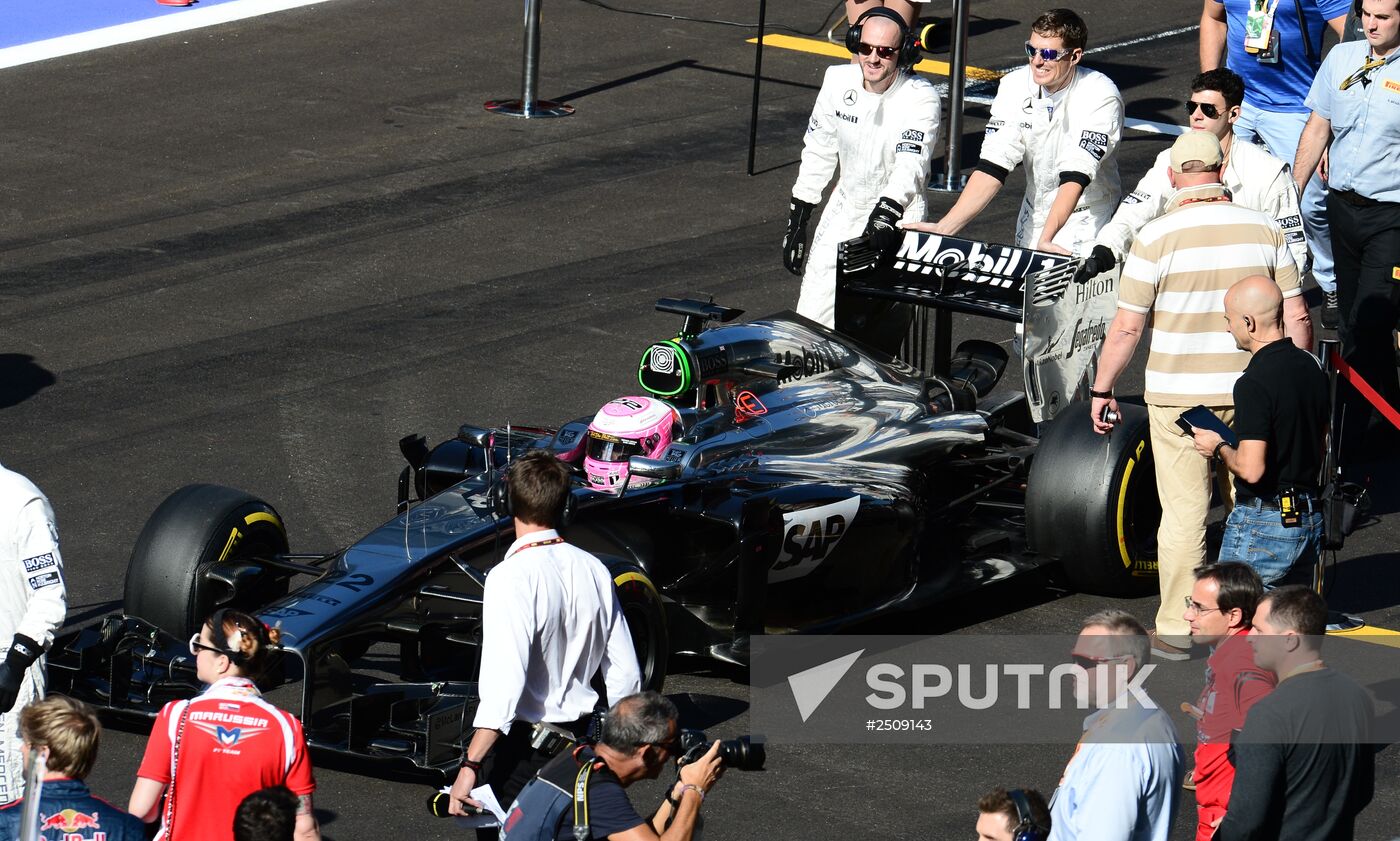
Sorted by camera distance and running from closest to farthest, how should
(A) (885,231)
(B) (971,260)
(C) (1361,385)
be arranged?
(C) (1361,385)
(B) (971,260)
(A) (885,231)

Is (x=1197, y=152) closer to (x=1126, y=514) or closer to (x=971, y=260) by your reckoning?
(x=1126, y=514)

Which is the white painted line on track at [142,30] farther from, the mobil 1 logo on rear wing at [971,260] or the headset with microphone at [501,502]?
the headset with microphone at [501,502]

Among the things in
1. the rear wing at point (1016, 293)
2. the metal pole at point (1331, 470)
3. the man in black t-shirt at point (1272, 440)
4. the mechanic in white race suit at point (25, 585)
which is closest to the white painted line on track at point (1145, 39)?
the rear wing at point (1016, 293)

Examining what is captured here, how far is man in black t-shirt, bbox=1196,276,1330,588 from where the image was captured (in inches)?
Result: 294

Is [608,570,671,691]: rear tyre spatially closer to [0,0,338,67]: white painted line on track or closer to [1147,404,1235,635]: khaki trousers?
[1147,404,1235,635]: khaki trousers

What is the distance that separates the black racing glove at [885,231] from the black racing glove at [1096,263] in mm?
965

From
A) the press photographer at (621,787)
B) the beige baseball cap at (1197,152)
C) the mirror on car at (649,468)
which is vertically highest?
the beige baseball cap at (1197,152)

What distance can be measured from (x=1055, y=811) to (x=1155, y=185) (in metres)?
4.83

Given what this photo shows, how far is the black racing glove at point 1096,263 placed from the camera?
9.57 metres

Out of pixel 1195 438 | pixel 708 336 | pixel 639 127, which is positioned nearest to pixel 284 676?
pixel 708 336

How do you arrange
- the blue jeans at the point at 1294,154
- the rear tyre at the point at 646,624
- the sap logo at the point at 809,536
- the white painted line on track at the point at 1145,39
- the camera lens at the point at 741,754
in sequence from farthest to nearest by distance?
the white painted line on track at the point at 1145,39 → the blue jeans at the point at 1294,154 → the sap logo at the point at 809,536 → the rear tyre at the point at 646,624 → the camera lens at the point at 741,754

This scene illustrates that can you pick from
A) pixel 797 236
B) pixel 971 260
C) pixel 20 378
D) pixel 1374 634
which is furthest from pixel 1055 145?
pixel 20 378

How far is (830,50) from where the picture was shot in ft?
62.3

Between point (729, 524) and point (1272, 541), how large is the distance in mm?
2030
